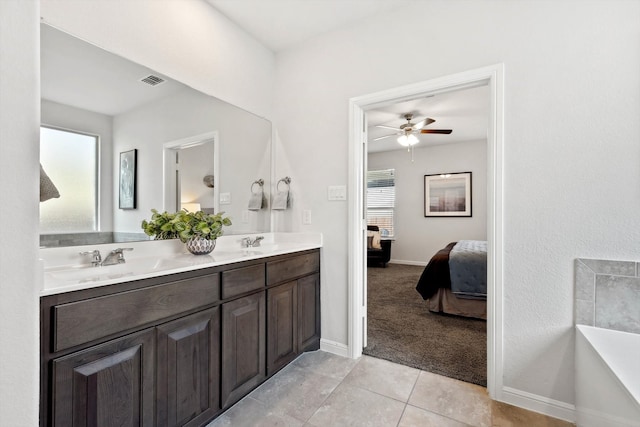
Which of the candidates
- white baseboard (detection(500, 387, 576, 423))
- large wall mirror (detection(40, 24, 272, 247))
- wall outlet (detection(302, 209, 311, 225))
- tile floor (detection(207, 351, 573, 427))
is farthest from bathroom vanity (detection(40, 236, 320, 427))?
white baseboard (detection(500, 387, 576, 423))

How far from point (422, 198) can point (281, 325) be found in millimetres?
4928

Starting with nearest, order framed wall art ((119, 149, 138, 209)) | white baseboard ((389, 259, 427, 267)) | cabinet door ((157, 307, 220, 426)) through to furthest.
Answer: cabinet door ((157, 307, 220, 426))
framed wall art ((119, 149, 138, 209))
white baseboard ((389, 259, 427, 267))

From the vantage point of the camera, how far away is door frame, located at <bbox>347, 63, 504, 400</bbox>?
1735mm

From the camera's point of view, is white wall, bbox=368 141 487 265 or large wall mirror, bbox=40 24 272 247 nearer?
large wall mirror, bbox=40 24 272 247

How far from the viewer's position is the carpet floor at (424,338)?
2.10m

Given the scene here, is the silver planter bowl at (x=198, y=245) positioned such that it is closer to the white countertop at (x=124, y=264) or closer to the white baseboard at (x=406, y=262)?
the white countertop at (x=124, y=264)

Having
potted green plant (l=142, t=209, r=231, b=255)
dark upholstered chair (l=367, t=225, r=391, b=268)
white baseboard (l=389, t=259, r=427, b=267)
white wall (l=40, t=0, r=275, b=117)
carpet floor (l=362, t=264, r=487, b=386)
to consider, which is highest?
white wall (l=40, t=0, r=275, b=117)

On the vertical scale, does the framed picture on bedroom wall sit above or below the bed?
above

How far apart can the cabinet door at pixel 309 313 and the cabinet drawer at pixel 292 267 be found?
7 cm

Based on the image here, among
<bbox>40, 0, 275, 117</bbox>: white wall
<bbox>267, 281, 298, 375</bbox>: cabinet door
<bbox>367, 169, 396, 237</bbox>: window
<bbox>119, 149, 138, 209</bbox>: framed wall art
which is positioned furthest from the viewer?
<bbox>367, 169, 396, 237</bbox>: window

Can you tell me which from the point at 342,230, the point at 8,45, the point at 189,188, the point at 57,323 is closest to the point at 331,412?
the point at 342,230

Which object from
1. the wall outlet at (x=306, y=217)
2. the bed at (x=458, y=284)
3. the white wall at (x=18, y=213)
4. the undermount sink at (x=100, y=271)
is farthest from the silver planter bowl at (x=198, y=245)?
the bed at (x=458, y=284)

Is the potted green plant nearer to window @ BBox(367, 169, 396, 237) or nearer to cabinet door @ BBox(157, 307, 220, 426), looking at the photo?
cabinet door @ BBox(157, 307, 220, 426)

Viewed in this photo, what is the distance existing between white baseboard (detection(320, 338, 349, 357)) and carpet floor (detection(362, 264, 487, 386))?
18cm
